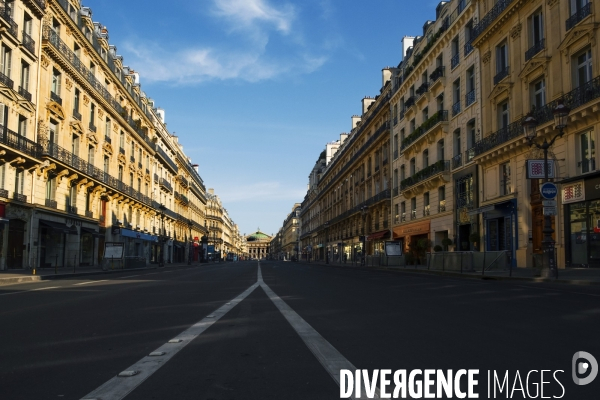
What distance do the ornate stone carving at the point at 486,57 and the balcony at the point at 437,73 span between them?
576cm

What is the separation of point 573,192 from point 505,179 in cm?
639

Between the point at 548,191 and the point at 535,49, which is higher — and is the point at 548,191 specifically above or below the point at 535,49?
below

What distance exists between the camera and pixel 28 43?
94.9 ft

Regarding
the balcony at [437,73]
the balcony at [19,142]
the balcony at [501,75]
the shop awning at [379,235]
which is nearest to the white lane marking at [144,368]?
the balcony at [19,142]

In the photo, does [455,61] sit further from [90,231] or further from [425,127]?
[90,231]

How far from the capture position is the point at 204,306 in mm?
9023

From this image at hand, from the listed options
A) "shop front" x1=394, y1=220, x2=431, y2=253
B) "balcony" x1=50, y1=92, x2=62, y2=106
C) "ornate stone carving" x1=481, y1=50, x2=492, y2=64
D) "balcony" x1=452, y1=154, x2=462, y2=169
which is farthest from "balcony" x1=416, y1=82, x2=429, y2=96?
"balcony" x1=50, y1=92, x2=62, y2=106

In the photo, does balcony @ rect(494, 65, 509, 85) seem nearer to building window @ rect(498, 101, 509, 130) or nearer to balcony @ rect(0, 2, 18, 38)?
building window @ rect(498, 101, 509, 130)

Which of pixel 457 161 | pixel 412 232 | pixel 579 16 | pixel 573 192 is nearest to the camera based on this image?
pixel 573 192

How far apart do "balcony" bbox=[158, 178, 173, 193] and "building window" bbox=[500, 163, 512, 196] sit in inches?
1785

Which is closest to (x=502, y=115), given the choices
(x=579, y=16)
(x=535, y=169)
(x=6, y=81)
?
(x=579, y=16)

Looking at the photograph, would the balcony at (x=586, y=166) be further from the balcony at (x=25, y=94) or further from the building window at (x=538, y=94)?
the balcony at (x=25, y=94)

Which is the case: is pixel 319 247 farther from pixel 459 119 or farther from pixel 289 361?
pixel 289 361

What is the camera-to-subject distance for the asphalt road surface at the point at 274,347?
12.1ft
